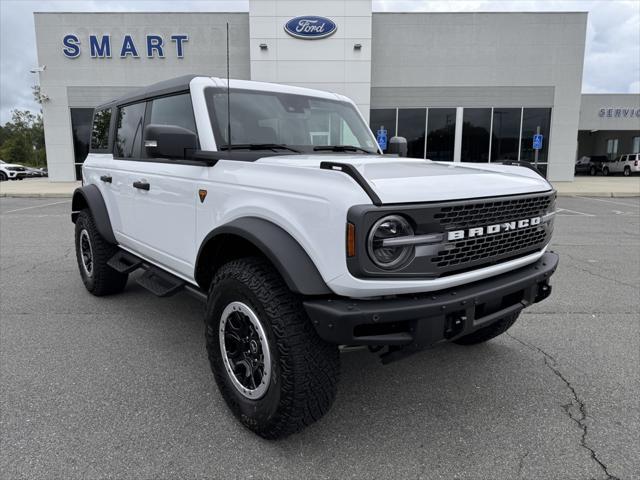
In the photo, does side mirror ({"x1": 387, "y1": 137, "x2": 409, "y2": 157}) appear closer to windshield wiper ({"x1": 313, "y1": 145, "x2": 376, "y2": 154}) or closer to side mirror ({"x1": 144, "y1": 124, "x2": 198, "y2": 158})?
windshield wiper ({"x1": 313, "y1": 145, "x2": 376, "y2": 154})

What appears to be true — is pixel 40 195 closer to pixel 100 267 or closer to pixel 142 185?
pixel 100 267

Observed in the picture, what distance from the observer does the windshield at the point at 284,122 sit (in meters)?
3.19

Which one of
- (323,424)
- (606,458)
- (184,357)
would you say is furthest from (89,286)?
(606,458)

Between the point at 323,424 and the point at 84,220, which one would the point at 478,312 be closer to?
the point at 323,424

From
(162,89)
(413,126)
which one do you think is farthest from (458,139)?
(162,89)

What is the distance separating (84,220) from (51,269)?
5.94 feet

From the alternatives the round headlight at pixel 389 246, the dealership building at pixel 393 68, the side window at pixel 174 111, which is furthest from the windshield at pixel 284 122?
the dealership building at pixel 393 68

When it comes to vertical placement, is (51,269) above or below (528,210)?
below

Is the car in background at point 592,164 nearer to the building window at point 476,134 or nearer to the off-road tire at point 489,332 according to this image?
the building window at point 476,134

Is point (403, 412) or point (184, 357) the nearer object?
point (403, 412)

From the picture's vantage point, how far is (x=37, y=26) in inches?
829

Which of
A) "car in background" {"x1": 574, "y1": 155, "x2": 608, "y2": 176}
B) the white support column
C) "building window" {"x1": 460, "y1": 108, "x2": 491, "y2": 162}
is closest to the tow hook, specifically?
the white support column

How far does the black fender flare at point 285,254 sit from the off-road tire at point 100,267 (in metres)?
2.77

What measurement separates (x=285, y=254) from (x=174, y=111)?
189cm
